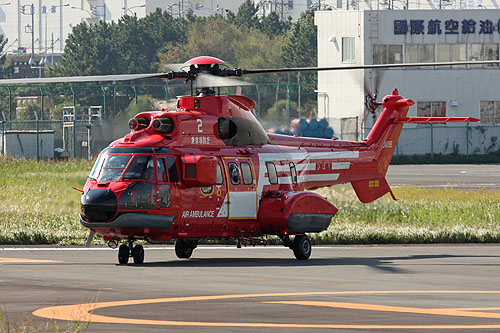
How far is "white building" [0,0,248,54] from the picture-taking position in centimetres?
16462

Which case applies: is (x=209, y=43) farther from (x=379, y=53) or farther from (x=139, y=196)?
(x=139, y=196)

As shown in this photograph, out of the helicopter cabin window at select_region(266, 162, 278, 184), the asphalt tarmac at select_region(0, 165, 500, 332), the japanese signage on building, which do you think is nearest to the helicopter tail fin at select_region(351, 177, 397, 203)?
the asphalt tarmac at select_region(0, 165, 500, 332)

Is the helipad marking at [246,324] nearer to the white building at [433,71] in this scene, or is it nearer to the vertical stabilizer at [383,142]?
the vertical stabilizer at [383,142]

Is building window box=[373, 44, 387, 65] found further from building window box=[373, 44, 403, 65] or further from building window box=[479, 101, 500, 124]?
building window box=[479, 101, 500, 124]

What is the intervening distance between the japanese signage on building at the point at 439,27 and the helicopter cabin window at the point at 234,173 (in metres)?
54.8

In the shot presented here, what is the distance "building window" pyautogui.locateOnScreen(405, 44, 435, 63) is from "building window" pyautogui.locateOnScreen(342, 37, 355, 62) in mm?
4006

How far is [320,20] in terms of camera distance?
255 ft

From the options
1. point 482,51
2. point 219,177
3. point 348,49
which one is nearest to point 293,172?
point 219,177

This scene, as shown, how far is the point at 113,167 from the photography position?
19188 millimetres

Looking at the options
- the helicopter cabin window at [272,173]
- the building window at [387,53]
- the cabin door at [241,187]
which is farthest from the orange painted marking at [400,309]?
the building window at [387,53]

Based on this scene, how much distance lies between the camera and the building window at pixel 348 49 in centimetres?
7488

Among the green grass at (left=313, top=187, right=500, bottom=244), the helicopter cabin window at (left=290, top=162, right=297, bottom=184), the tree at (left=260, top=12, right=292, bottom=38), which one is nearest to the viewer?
the helicopter cabin window at (left=290, top=162, right=297, bottom=184)

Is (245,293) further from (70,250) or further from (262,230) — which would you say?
(70,250)

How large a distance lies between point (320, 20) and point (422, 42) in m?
8.38
